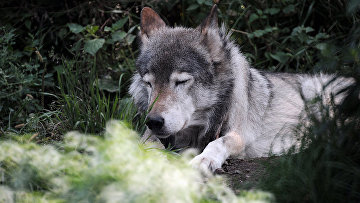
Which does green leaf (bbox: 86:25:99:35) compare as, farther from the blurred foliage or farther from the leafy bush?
the leafy bush

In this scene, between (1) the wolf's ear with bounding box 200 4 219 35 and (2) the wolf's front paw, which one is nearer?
(2) the wolf's front paw

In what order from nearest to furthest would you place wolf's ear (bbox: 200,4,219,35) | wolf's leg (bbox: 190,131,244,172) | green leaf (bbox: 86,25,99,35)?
1. wolf's leg (bbox: 190,131,244,172)
2. wolf's ear (bbox: 200,4,219,35)
3. green leaf (bbox: 86,25,99,35)

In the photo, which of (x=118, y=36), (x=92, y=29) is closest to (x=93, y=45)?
(x=92, y=29)

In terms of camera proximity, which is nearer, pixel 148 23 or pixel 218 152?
pixel 218 152

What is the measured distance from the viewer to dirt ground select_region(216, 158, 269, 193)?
275 centimetres

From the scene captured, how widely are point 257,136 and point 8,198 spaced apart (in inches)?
104

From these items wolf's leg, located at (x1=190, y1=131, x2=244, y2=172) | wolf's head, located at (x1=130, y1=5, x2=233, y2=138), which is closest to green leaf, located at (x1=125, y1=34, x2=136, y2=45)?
wolf's head, located at (x1=130, y1=5, x2=233, y2=138)

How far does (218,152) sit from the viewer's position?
134 inches

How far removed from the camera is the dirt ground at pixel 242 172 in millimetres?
2752

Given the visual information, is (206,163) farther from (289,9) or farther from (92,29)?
(289,9)

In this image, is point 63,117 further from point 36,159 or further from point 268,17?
point 268,17

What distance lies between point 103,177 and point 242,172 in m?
1.55

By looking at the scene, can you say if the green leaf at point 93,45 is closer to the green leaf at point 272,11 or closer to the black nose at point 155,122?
the black nose at point 155,122

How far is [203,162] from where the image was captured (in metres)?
3.18
